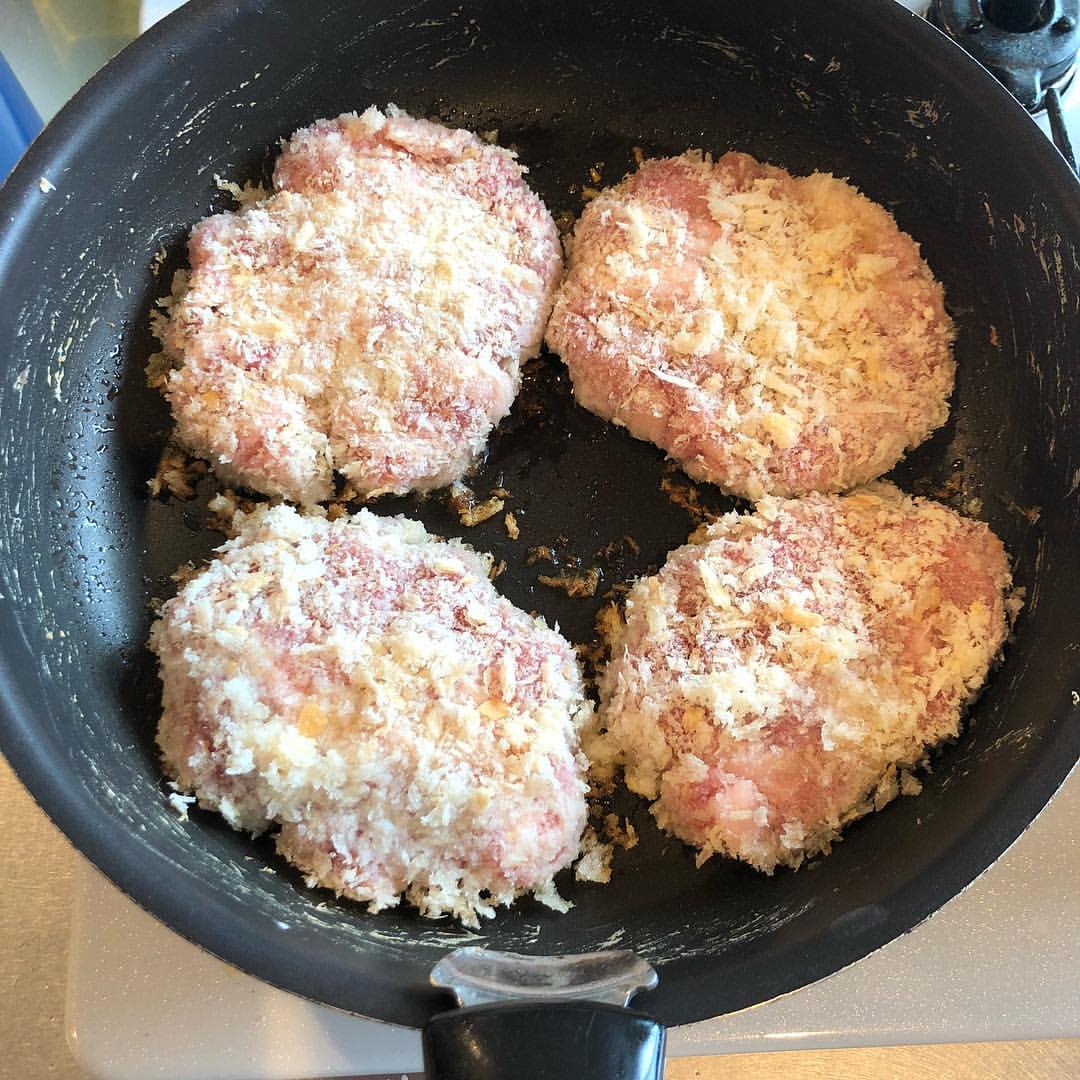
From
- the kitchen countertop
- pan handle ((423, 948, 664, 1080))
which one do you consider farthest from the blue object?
pan handle ((423, 948, 664, 1080))

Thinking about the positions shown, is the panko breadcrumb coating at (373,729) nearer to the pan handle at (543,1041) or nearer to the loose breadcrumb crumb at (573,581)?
the loose breadcrumb crumb at (573,581)

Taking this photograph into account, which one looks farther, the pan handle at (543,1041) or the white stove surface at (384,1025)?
the white stove surface at (384,1025)

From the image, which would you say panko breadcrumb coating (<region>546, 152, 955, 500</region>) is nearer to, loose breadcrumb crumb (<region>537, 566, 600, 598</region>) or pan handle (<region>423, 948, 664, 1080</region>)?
loose breadcrumb crumb (<region>537, 566, 600, 598</region>)

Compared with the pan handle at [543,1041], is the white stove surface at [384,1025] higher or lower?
lower

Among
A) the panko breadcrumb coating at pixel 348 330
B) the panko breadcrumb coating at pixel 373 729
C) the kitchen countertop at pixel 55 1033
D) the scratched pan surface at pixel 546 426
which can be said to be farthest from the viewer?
the kitchen countertop at pixel 55 1033

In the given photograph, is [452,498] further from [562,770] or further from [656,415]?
[562,770]

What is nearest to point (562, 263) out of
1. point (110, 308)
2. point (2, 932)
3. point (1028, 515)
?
point (110, 308)

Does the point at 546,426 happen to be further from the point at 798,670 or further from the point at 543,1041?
the point at 543,1041

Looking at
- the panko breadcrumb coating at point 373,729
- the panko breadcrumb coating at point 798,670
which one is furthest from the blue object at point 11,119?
the panko breadcrumb coating at point 798,670
